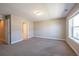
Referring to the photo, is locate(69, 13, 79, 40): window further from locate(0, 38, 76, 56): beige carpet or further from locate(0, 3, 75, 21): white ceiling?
locate(0, 38, 76, 56): beige carpet

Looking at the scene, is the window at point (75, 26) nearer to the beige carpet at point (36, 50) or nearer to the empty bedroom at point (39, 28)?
the empty bedroom at point (39, 28)

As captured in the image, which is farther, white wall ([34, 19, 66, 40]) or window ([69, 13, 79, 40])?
white wall ([34, 19, 66, 40])

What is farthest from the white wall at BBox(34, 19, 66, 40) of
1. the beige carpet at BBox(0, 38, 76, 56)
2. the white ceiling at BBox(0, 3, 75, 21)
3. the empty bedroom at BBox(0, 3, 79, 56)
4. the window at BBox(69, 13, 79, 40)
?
the white ceiling at BBox(0, 3, 75, 21)

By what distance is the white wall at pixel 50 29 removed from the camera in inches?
329

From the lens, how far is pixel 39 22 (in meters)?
9.84

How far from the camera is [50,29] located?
9.05 meters

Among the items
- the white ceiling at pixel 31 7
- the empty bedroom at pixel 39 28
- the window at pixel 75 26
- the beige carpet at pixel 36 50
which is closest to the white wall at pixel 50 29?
the empty bedroom at pixel 39 28

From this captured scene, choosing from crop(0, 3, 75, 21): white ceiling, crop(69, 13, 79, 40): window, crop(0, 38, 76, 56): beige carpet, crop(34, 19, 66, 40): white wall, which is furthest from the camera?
crop(34, 19, 66, 40): white wall

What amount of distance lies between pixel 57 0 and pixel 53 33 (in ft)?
22.3

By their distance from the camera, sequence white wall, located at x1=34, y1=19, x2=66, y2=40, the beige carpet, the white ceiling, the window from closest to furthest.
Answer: the beige carpet
the white ceiling
the window
white wall, located at x1=34, y1=19, x2=66, y2=40

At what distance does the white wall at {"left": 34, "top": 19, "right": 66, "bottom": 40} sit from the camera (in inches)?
329

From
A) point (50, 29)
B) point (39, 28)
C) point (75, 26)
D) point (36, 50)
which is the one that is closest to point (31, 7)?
point (36, 50)

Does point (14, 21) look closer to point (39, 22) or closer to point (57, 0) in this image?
point (39, 22)

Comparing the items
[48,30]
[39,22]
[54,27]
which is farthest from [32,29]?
[54,27]
